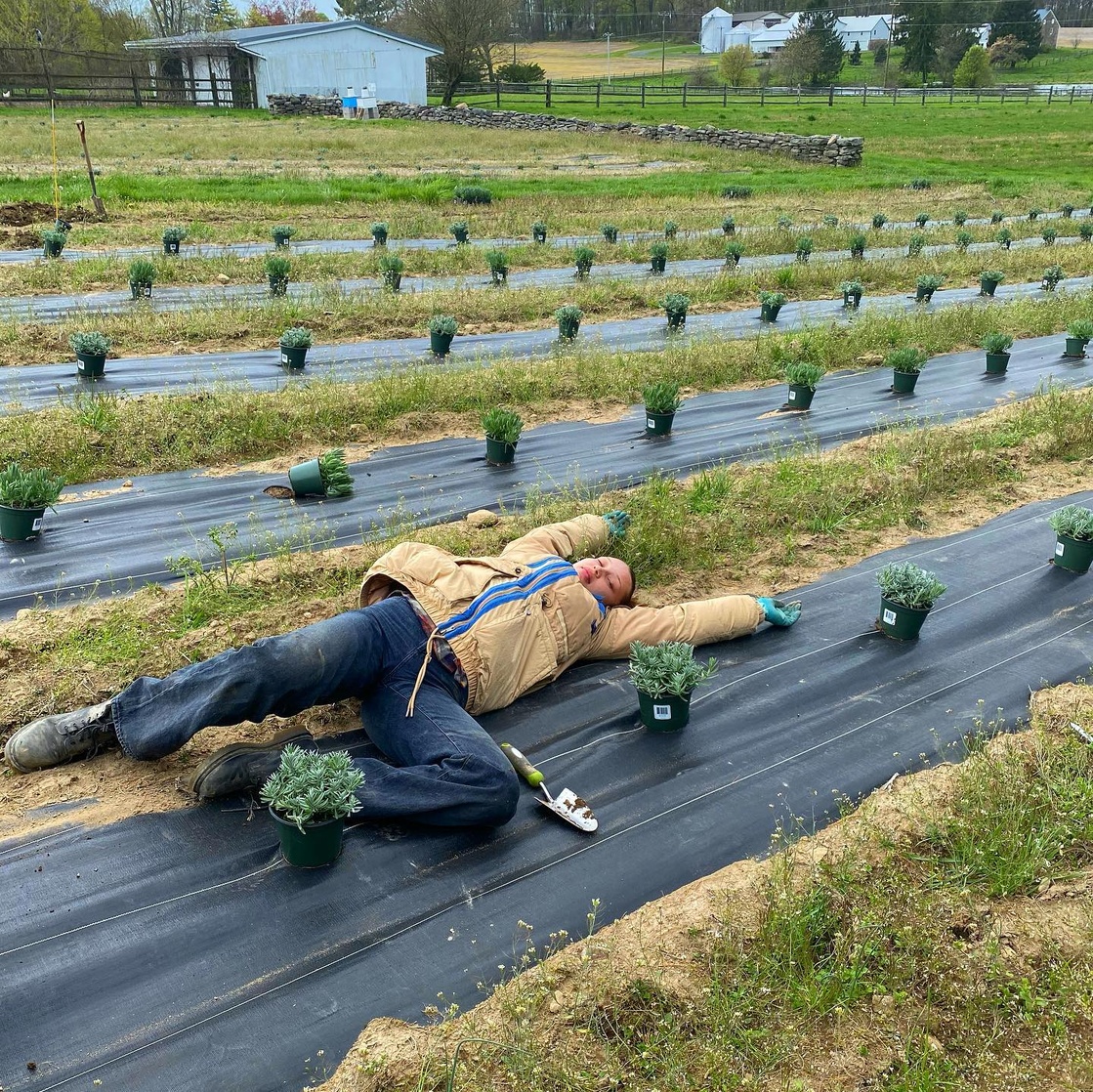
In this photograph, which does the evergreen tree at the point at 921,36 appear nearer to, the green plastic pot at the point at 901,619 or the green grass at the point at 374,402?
the green grass at the point at 374,402

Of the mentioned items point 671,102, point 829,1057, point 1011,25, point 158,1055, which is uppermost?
point 1011,25

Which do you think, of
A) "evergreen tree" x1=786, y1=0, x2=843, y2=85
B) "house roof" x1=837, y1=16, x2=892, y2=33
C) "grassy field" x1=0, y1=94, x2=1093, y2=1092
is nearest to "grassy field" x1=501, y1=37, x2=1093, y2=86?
"evergreen tree" x1=786, y1=0, x2=843, y2=85

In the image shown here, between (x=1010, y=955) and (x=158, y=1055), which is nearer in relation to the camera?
(x=158, y=1055)

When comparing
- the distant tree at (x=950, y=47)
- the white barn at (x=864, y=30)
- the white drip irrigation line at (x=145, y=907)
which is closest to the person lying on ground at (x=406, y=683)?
the white drip irrigation line at (x=145, y=907)

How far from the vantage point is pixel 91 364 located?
8.96 meters

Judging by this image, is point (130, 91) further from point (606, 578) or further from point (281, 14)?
point (281, 14)

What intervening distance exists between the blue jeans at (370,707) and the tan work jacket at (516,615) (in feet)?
0.58

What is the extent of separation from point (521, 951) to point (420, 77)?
57935mm

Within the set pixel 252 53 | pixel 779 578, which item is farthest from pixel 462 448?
pixel 252 53

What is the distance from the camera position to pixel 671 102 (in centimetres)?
5488

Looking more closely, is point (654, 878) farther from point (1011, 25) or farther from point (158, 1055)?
point (1011, 25)

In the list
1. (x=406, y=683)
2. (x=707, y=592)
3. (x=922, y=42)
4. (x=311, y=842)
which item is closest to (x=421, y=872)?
(x=311, y=842)

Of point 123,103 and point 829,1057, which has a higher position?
point 123,103

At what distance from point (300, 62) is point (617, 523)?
5437 cm
